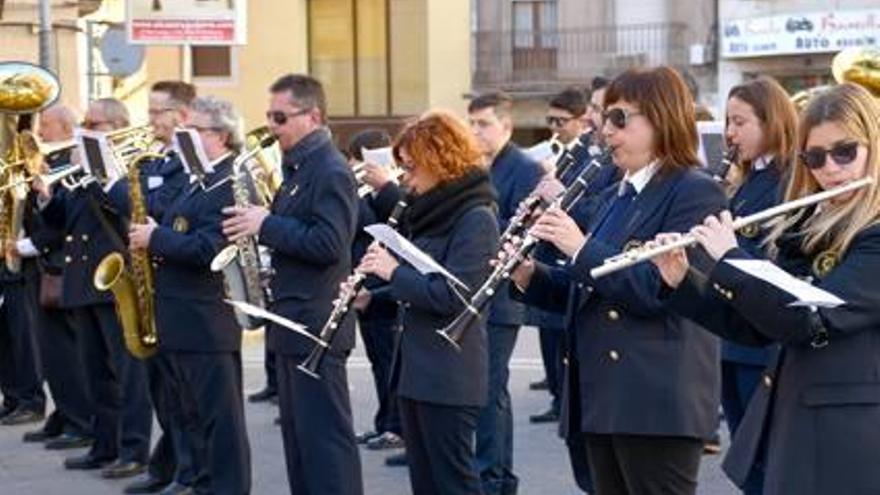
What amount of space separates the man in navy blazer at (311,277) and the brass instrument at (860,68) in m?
2.67

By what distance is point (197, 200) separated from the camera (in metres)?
7.05

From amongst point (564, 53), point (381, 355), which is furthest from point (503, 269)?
point (564, 53)

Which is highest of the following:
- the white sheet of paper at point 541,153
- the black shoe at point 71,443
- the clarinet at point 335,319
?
the white sheet of paper at point 541,153

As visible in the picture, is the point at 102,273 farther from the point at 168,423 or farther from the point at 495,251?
the point at 495,251

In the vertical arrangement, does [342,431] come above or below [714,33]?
below

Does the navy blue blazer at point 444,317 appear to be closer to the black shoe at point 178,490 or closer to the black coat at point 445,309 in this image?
the black coat at point 445,309

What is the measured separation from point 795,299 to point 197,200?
3.69 m

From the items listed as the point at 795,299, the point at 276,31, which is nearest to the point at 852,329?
the point at 795,299

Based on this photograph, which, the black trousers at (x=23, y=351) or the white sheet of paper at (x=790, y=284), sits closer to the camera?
the white sheet of paper at (x=790, y=284)

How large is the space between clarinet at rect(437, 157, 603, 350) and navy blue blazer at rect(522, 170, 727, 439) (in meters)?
0.23

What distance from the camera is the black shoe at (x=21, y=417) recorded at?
32.7ft

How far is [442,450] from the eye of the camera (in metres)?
5.87

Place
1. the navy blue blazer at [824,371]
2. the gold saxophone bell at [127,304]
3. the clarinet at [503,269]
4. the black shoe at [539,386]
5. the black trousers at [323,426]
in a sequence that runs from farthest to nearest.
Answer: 1. the black shoe at [539,386]
2. the gold saxophone bell at [127,304]
3. the black trousers at [323,426]
4. the clarinet at [503,269]
5. the navy blue blazer at [824,371]

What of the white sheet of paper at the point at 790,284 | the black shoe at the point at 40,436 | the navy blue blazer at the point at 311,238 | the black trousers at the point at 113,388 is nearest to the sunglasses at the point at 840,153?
the white sheet of paper at the point at 790,284
